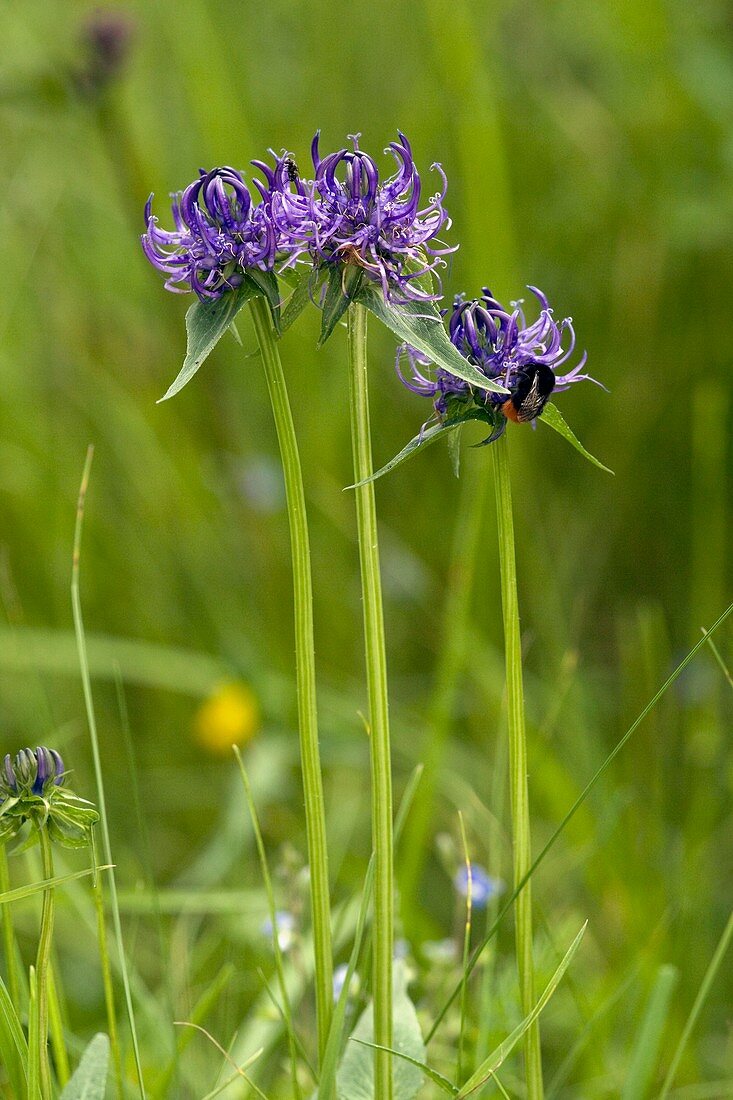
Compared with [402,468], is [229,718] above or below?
below

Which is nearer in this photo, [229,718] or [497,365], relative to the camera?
[497,365]

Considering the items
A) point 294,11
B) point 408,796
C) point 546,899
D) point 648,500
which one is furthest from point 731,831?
point 294,11

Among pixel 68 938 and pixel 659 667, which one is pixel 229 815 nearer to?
pixel 68 938

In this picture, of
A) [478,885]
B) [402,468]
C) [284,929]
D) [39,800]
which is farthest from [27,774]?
[402,468]

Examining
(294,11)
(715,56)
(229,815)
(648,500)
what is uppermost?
(294,11)

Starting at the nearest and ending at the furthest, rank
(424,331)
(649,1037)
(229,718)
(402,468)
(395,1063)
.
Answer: (424,331), (395,1063), (649,1037), (229,718), (402,468)

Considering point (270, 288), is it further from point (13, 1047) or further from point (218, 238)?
point (13, 1047)

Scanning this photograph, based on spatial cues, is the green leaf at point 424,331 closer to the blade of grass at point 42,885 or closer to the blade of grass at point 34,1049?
the blade of grass at point 42,885

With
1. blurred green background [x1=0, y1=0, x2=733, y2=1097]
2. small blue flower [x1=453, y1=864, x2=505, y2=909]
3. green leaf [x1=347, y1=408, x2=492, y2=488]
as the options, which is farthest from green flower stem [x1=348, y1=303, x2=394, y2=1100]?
blurred green background [x1=0, y1=0, x2=733, y2=1097]

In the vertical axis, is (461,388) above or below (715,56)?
below
